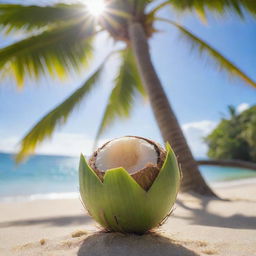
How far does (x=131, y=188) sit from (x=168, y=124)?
3132mm

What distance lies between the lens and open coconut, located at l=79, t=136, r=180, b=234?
108cm

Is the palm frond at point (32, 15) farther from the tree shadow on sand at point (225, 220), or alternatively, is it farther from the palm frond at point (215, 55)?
the tree shadow on sand at point (225, 220)

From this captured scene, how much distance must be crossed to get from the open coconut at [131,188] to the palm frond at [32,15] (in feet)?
15.3

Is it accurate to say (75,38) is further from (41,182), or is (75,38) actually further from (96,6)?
(41,182)

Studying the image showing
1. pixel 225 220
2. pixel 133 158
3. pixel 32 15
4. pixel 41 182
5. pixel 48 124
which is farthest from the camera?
pixel 41 182

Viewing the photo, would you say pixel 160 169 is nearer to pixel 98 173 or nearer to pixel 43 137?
pixel 98 173

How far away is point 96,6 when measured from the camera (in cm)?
542

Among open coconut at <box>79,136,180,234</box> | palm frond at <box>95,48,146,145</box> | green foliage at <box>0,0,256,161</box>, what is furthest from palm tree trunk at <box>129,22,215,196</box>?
open coconut at <box>79,136,180,234</box>

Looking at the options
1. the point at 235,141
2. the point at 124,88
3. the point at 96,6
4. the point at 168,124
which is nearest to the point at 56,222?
the point at 168,124

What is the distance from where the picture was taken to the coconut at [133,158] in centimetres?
112

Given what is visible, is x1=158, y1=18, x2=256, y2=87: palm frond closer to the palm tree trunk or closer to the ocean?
the palm tree trunk

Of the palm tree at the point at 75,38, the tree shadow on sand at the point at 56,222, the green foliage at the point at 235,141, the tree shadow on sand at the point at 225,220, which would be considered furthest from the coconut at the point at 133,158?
the green foliage at the point at 235,141

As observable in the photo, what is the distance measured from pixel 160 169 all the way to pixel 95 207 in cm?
31

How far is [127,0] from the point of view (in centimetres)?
536
